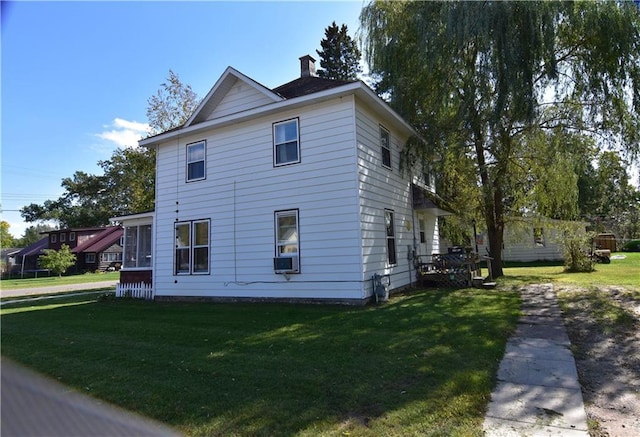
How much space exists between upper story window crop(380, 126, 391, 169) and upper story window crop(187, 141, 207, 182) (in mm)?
5842

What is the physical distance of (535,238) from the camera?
2456 cm

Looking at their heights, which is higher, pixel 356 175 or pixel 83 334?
pixel 356 175

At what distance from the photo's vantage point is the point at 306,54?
13.6 meters

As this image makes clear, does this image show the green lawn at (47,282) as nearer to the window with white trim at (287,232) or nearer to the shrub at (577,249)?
the window with white trim at (287,232)

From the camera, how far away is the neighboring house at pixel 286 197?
9.32 meters

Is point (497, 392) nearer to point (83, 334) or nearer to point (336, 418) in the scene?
point (336, 418)

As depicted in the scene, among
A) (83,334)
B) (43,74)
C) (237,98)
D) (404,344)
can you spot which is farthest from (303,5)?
(83,334)

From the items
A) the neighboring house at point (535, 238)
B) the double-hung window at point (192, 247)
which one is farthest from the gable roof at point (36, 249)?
the neighboring house at point (535, 238)

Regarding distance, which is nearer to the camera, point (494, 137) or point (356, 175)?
point (356, 175)

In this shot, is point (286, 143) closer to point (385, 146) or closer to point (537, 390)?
Answer: point (385, 146)

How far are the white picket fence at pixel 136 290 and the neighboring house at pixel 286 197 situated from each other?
544 millimetres

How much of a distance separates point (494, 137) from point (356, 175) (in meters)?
5.02

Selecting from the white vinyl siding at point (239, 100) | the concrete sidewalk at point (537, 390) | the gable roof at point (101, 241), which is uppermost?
the white vinyl siding at point (239, 100)

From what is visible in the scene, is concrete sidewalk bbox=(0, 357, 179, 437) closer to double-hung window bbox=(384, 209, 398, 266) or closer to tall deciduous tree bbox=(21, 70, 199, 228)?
double-hung window bbox=(384, 209, 398, 266)
